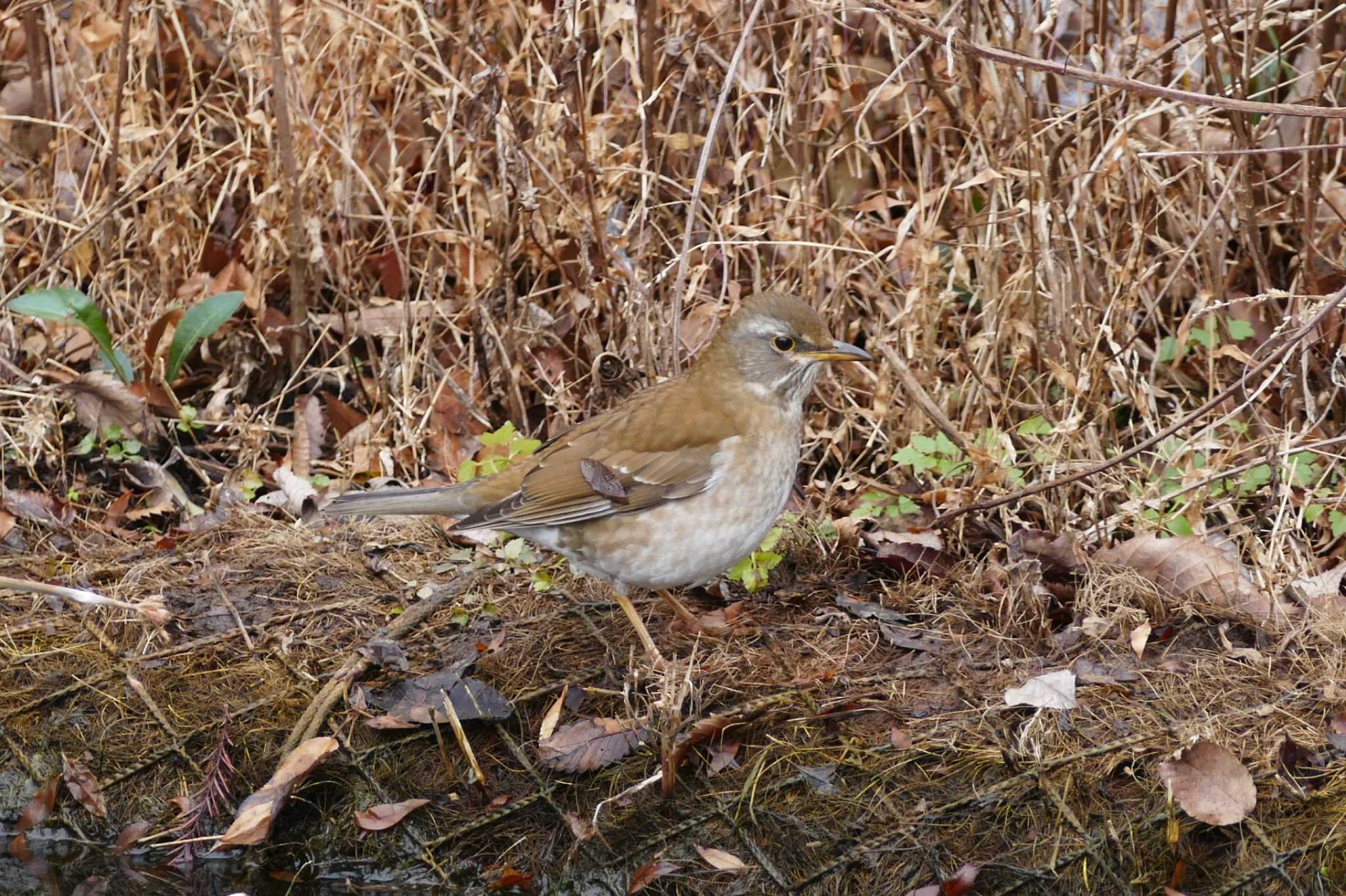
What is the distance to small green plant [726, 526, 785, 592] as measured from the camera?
5.49 m

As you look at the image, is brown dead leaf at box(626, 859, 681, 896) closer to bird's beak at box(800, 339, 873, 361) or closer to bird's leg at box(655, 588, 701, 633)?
bird's leg at box(655, 588, 701, 633)

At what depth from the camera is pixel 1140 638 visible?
16.3 feet

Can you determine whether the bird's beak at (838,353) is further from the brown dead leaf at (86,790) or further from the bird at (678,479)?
the brown dead leaf at (86,790)

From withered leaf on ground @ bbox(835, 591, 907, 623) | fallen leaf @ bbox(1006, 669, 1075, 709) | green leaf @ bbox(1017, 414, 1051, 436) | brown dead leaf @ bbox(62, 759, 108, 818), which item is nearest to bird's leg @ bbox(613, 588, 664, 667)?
withered leaf on ground @ bbox(835, 591, 907, 623)

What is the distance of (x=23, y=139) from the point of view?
7.53m

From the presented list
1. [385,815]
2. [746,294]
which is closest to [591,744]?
[385,815]

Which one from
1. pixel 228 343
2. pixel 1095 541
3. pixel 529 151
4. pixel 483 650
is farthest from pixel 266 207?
pixel 1095 541

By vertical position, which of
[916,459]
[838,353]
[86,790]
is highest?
[838,353]

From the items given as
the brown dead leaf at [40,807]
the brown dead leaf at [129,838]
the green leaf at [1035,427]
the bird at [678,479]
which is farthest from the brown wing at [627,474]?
the brown dead leaf at [40,807]

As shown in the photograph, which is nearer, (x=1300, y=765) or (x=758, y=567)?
(x=1300, y=765)

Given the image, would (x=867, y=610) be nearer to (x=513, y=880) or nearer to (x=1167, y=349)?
(x=513, y=880)

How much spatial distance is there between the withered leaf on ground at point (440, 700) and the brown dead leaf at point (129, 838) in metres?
0.84

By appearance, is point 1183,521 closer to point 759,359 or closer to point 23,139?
point 759,359

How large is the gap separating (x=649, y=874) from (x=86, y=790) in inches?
76.5
